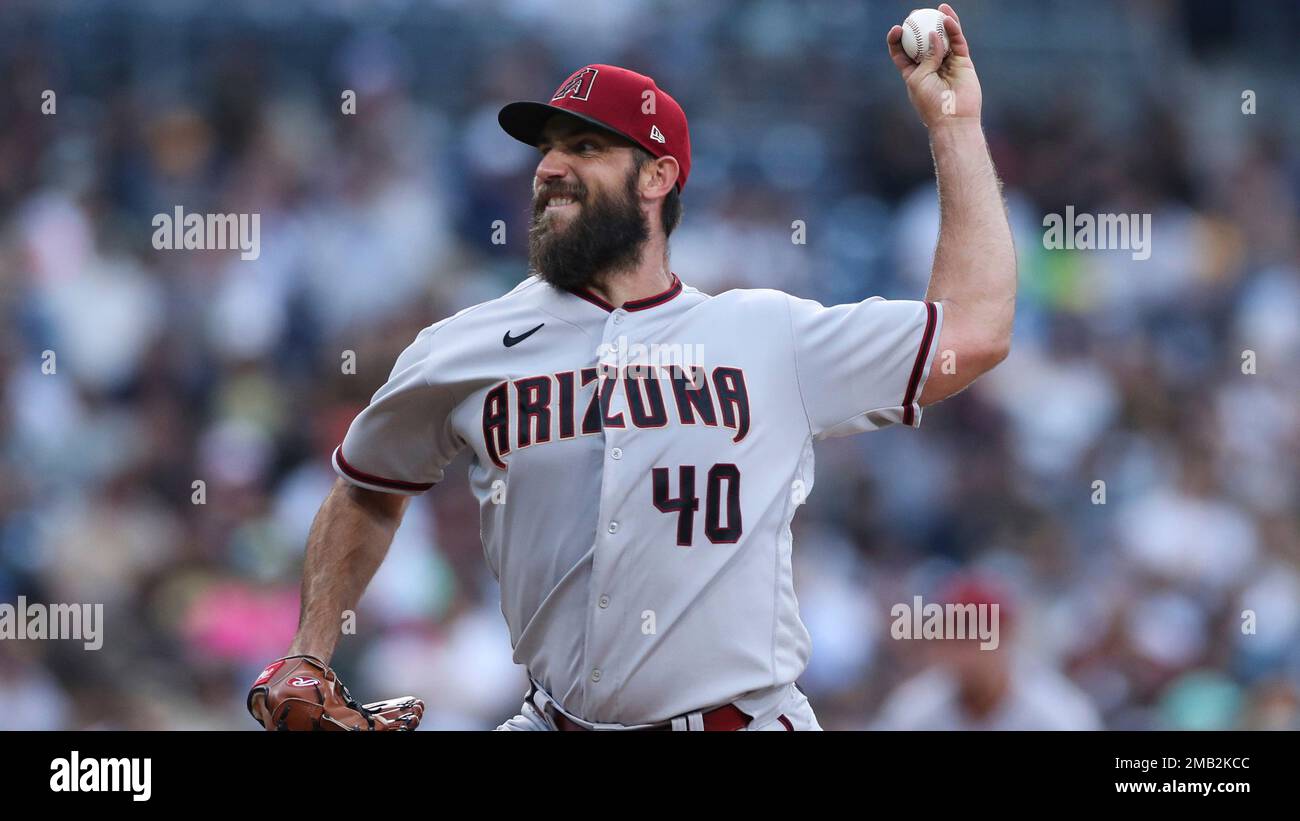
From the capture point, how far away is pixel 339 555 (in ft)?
10.6

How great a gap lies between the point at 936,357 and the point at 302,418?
12.9ft

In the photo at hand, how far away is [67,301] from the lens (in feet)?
22.1

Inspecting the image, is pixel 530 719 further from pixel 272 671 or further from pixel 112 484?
pixel 112 484

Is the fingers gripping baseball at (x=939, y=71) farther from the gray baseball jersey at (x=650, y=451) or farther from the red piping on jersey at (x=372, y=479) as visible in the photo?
the red piping on jersey at (x=372, y=479)

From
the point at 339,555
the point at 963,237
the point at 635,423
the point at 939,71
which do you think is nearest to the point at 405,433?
the point at 339,555

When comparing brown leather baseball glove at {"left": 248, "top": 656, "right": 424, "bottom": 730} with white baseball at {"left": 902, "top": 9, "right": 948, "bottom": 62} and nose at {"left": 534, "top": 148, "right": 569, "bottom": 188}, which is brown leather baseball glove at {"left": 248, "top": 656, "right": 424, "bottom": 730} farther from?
white baseball at {"left": 902, "top": 9, "right": 948, "bottom": 62}

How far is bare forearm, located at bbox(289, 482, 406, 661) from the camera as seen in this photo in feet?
10.3

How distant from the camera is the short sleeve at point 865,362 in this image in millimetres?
3010

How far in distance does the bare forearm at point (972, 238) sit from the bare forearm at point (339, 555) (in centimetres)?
122

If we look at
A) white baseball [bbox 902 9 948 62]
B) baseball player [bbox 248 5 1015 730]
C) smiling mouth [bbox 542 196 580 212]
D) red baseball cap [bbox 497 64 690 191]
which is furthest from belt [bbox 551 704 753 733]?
white baseball [bbox 902 9 948 62]

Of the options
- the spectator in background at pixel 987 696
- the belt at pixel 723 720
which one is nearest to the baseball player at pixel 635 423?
the belt at pixel 723 720

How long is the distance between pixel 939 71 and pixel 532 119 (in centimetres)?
81

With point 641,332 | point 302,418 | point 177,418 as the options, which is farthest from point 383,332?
point 641,332

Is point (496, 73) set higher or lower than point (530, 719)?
higher
